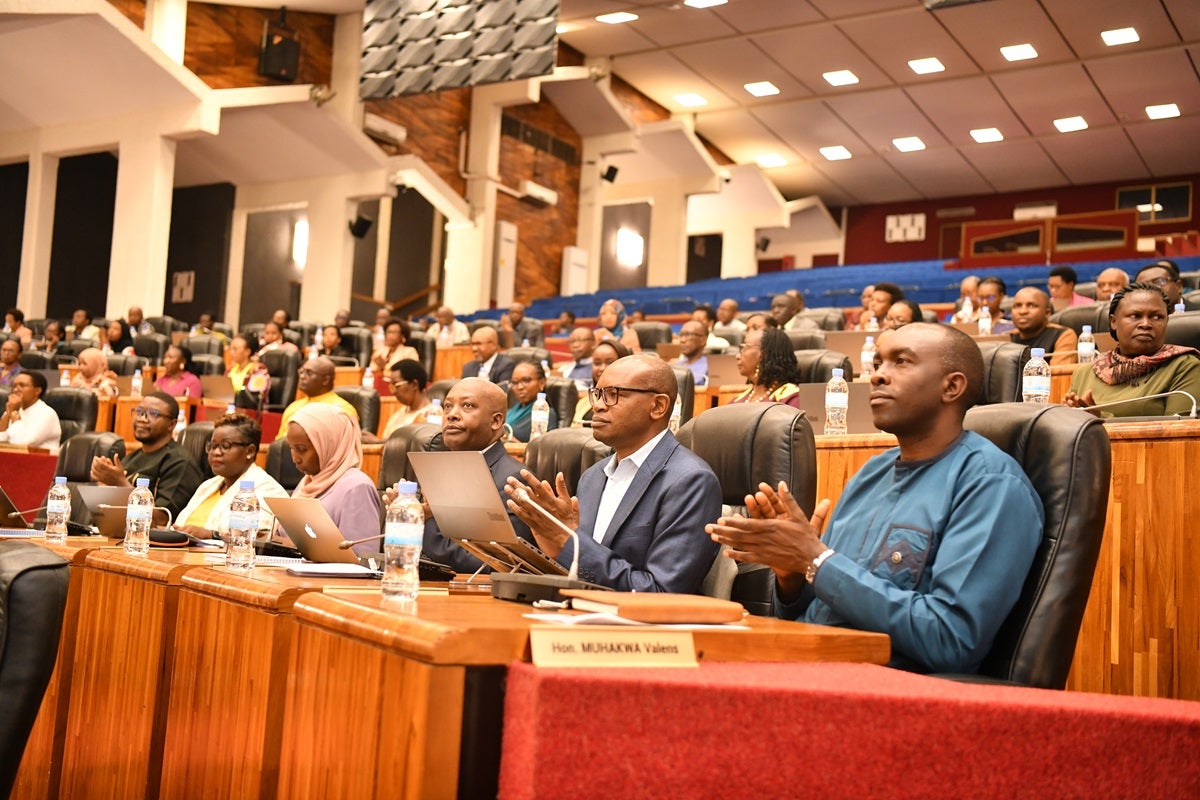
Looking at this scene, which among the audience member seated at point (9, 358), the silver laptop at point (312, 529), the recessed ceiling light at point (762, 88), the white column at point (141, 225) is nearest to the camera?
the silver laptop at point (312, 529)

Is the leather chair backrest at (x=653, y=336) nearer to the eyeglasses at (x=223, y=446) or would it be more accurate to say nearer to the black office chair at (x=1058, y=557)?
the eyeglasses at (x=223, y=446)

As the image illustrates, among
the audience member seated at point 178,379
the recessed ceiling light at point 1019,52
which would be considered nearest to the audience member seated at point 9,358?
the audience member seated at point 178,379

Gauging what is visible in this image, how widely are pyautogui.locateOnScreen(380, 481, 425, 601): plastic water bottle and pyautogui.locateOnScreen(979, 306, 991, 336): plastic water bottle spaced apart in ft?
18.6

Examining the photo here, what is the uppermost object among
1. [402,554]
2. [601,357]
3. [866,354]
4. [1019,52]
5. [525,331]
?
[1019,52]

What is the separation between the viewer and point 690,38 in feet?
49.3

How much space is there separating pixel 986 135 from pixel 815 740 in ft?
54.6

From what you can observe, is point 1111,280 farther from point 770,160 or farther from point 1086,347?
point 770,160

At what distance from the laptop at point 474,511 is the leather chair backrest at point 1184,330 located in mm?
3059

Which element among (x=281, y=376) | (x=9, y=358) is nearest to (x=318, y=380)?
(x=281, y=376)

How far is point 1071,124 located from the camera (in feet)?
52.2

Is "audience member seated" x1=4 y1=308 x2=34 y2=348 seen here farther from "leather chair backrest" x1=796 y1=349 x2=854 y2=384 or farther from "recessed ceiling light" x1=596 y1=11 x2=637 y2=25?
"leather chair backrest" x1=796 y1=349 x2=854 y2=384

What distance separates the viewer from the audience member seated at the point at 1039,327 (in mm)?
5320

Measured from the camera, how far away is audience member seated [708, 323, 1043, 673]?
1764mm

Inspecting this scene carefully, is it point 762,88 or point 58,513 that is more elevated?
point 762,88
